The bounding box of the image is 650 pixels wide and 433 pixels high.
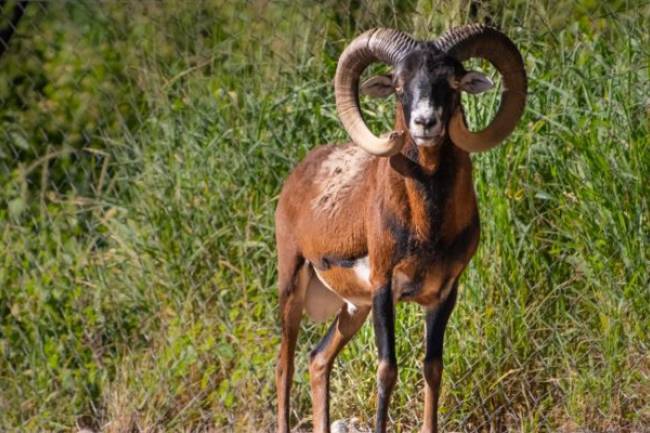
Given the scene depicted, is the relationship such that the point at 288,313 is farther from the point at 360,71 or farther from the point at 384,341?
the point at 360,71

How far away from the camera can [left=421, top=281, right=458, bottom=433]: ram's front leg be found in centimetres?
700

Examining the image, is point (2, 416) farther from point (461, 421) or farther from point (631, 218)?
point (631, 218)

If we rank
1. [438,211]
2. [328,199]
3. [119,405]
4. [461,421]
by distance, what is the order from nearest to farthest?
[438,211] < [328,199] < [461,421] < [119,405]

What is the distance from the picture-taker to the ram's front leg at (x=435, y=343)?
7.00m

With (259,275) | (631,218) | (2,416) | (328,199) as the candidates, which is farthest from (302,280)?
(2,416)

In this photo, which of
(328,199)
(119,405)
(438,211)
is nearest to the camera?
(438,211)

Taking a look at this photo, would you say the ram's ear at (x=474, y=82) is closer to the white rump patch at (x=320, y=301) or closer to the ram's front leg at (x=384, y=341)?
the ram's front leg at (x=384, y=341)

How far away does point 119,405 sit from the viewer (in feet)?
28.9

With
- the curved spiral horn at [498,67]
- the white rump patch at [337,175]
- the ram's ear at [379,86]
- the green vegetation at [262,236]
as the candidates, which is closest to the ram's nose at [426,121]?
the curved spiral horn at [498,67]

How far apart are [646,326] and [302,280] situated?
5.96ft

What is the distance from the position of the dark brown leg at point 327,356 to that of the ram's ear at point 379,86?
1.33 m

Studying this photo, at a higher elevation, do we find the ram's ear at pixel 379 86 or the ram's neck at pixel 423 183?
the ram's ear at pixel 379 86

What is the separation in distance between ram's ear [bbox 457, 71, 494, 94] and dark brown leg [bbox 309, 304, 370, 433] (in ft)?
5.01

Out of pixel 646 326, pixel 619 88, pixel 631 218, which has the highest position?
pixel 619 88
